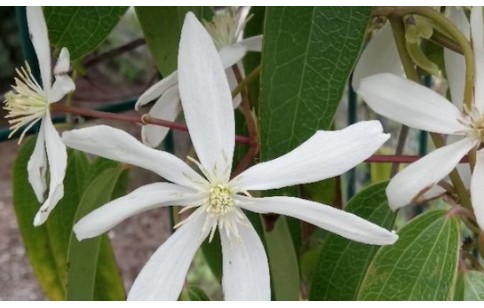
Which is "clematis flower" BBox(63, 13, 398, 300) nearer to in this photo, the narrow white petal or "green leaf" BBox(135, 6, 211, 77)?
the narrow white petal

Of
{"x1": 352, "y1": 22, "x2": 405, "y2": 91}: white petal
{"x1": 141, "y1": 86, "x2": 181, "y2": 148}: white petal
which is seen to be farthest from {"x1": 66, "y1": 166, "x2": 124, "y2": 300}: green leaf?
{"x1": 352, "y1": 22, "x2": 405, "y2": 91}: white petal

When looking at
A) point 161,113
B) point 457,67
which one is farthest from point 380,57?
point 161,113

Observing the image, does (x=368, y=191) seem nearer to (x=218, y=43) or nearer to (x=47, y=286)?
(x=218, y=43)

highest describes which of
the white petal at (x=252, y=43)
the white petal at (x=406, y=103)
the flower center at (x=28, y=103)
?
the white petal at (x=252, y=43)

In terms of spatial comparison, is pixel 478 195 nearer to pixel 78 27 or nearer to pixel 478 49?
pixel 478 49

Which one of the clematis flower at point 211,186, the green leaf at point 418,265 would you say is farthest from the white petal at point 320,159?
the green leaf at point 418,265

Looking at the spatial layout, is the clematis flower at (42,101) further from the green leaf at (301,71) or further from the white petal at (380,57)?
the white petal at (380,57)

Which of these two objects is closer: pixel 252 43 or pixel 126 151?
pixel 126 151
